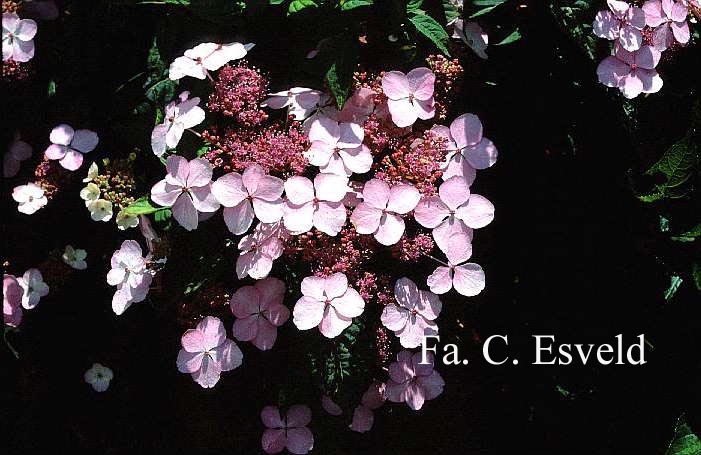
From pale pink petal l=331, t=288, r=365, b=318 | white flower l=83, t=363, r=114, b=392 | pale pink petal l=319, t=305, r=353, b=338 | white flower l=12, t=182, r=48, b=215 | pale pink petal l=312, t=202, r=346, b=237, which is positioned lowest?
white flower l=83, t=363, r=114, b=392

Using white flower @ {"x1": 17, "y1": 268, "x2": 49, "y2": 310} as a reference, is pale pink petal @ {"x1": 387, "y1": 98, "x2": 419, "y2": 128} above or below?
above

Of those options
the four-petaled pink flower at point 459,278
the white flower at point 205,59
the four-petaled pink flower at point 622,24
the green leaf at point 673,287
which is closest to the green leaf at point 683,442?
the green leaf at point 673,287

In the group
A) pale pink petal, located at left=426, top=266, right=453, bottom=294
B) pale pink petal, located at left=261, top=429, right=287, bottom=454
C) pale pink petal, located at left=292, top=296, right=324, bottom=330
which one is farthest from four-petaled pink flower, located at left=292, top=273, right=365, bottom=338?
pale pink petal, located at left=261, top=429, right=287, bottom=454

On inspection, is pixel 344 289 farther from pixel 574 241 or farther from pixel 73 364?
pixel 73 364

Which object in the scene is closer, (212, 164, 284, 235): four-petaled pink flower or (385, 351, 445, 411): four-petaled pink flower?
(212, 164, 284, 235): four-petaled pink flower

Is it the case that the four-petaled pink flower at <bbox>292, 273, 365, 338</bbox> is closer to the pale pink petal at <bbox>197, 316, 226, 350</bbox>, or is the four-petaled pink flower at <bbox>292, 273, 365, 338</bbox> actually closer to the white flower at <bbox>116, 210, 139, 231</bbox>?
the pale pink petal at <bbox>197, 316, 226, 350</bbox>

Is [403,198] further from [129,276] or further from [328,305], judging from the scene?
[129,276]
